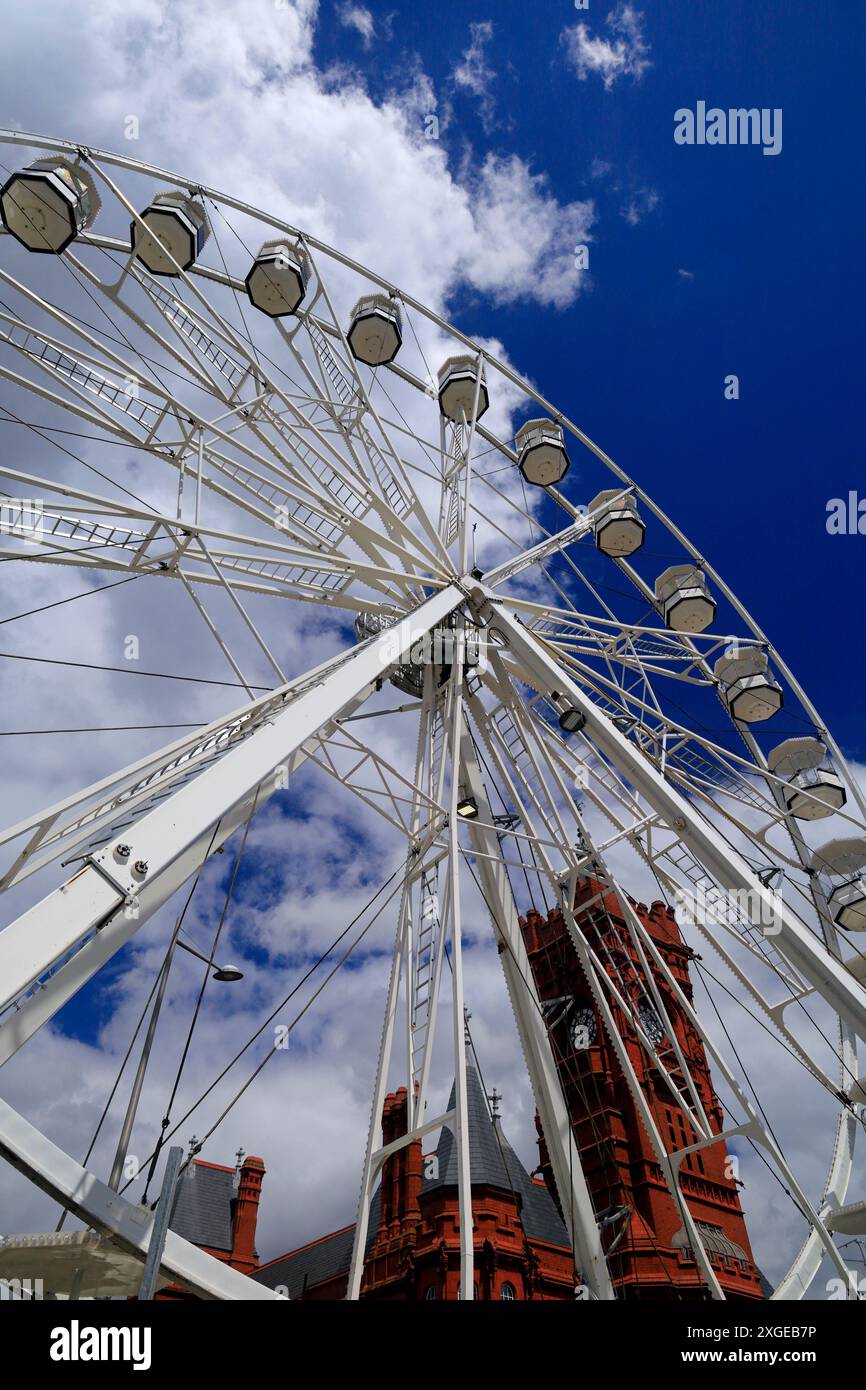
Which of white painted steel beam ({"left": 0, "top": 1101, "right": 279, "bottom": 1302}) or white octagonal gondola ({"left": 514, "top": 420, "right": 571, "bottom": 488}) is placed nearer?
white painted steel beam ({"left": 0, "top": 1101, "right": 279, "bottom": 1302})

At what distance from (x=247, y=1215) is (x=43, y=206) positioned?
148 feet

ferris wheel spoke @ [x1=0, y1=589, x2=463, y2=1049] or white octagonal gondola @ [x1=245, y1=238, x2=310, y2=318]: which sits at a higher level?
white octagonal gondola @ [x1=245, y1=238, x2=310, y2=318]

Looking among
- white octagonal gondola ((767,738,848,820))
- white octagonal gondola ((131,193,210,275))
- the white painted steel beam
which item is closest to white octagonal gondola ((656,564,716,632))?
white octagonal gondola ((767,738,848,820))

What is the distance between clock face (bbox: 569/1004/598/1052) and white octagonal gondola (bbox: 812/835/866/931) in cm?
2386

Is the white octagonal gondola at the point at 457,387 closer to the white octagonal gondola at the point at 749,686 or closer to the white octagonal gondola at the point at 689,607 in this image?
the white octagonal gondola at the point at 689,607

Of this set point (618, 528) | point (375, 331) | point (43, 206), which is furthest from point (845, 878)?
point (43, 206)

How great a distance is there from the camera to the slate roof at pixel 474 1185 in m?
34.8

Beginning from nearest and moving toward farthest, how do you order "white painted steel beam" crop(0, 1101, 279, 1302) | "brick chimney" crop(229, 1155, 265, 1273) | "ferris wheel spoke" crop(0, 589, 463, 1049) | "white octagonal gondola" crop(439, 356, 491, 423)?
"ferris wheel spoke" crop(0, 589, 463, 1049)
"white painted steel beam" crop(0, 1101, 279, 1302)
"white octagonal gondola" crop(439, 356, 491, 423)
"brick chimney" crop(229, 1155, 265, 1273)

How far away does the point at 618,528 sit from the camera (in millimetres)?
19062

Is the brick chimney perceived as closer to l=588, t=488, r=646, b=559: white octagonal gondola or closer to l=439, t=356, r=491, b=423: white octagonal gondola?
l=588, t=488, r=646, b=559: white octagonal gondola

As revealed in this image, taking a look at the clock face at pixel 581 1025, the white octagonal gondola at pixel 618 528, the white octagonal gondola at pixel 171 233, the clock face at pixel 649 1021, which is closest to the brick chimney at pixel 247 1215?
the clock face at pixel 581 1025

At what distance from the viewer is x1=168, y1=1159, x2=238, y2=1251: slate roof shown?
134 feet
